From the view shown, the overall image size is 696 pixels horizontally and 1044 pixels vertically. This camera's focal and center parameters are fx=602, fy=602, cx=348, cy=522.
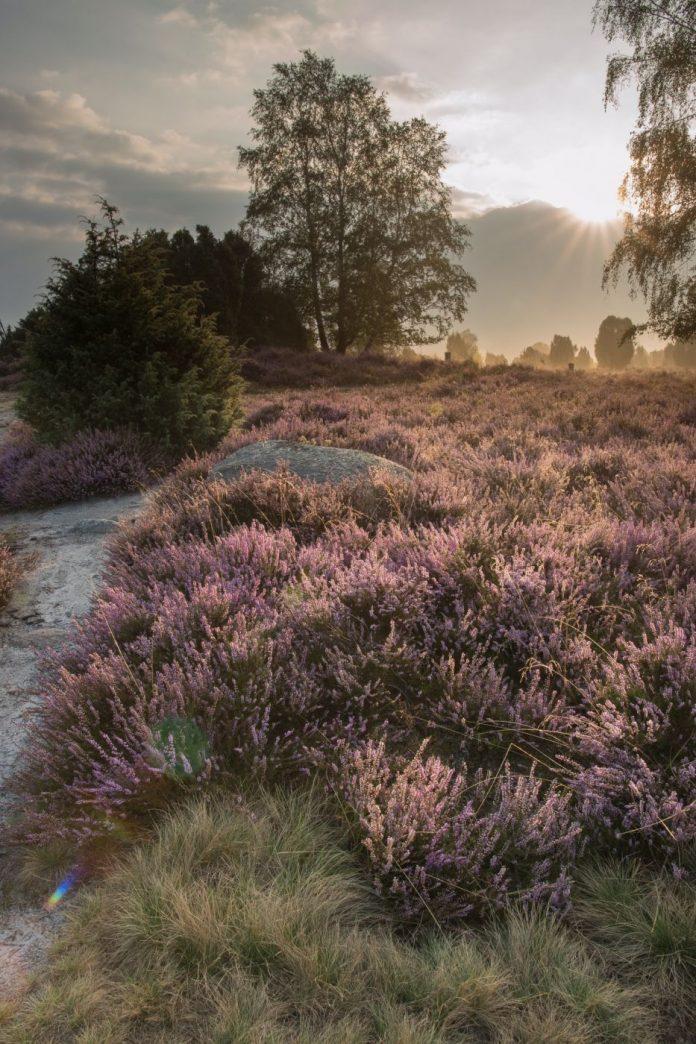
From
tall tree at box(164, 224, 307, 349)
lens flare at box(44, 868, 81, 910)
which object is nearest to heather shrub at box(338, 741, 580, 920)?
lens flare at box(44, 868, 81, 910)

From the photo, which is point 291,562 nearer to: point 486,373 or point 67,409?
point 67,409

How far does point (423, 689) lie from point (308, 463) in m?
3.81

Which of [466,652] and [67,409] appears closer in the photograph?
[466,652]

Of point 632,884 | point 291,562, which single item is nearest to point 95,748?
point 291,562

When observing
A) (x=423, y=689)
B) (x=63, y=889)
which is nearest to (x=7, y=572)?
(x=63, y=889)

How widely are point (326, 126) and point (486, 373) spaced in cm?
1543

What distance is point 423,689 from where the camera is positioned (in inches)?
117

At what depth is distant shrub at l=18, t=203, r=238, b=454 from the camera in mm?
8734

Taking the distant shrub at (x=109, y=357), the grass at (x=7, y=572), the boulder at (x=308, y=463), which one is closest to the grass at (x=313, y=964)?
the grass at (x=7, y=572)

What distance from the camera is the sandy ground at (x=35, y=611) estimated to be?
199cm

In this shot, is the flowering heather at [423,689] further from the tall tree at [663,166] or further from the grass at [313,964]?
the tall tree at [663,166]

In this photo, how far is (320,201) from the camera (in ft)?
90.8

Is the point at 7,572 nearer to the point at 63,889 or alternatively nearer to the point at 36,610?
the point at 36,610

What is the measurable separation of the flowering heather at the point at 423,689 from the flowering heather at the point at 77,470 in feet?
10.5
